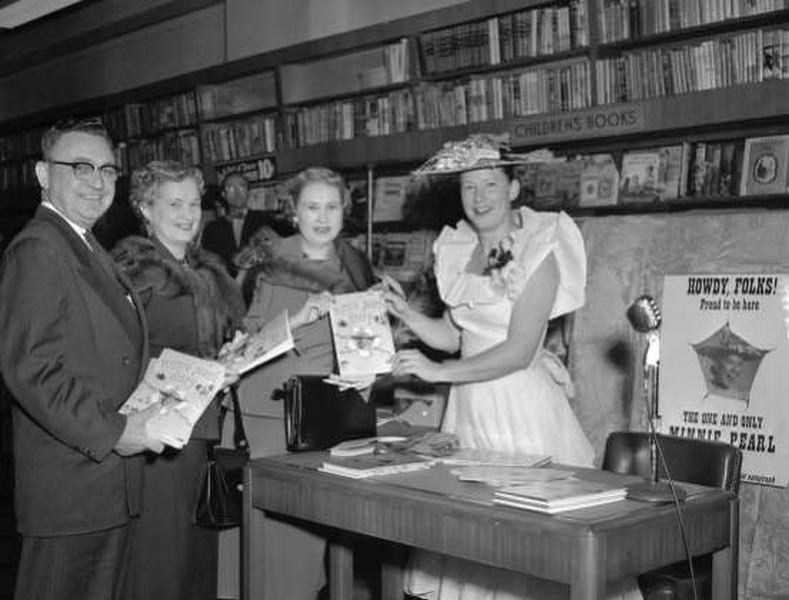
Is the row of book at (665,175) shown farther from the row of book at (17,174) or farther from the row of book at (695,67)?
the row of book at (17,174)

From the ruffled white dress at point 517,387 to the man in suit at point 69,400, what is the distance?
112 cm

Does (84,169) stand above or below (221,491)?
above

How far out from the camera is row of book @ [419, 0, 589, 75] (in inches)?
222

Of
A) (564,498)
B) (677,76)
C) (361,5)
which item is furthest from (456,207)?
(564,498)

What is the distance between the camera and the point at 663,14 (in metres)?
5.29

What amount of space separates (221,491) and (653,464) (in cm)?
136

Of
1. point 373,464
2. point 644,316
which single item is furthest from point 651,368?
point 373,464

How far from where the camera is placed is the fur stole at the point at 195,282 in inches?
133

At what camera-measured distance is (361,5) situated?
693 cm

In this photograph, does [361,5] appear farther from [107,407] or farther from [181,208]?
[107,407]

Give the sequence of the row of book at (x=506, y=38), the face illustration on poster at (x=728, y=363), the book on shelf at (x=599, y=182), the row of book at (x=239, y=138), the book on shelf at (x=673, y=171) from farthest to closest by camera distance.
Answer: the row of book at (x=239, y=138) < the row of book at (x=506, y=38) < the book on shelf at (x=599, y=182) < the book on shelf at (x=673, y=171) < the face illustration on poster at (x=728, y=363)

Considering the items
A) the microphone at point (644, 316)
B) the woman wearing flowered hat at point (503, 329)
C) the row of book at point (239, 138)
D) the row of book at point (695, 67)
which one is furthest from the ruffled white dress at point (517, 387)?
the row of book at point (239, 138)

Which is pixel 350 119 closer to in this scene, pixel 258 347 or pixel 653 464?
pixel 258 347

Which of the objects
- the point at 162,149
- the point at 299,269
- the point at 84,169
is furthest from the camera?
the point at 162,149
